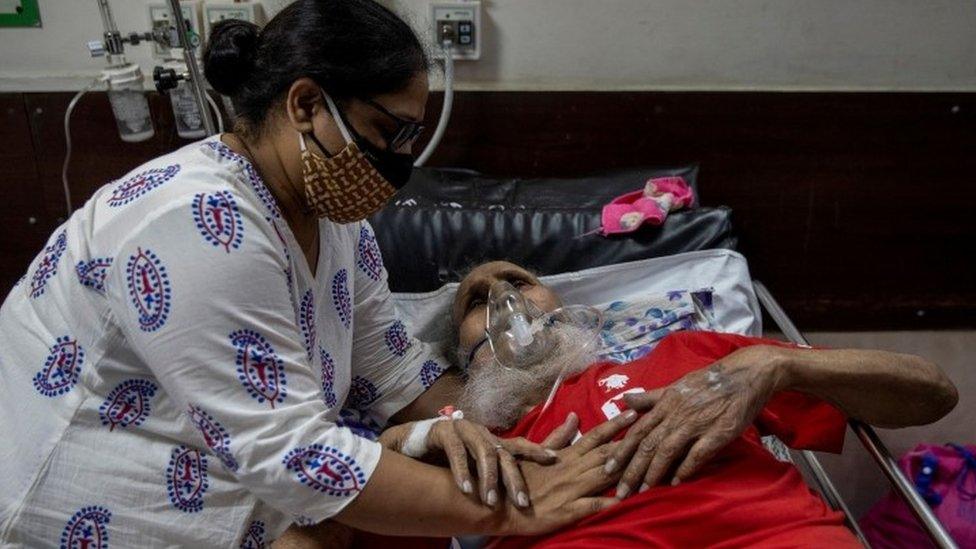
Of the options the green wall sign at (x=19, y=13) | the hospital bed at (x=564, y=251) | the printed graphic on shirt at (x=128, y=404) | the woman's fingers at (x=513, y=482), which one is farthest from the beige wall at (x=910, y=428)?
the green wall sign at (x=19, y=13)

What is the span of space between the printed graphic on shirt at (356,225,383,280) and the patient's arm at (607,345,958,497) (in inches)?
26.4

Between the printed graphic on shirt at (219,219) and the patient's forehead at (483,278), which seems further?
the patient's forehead at (483,278)

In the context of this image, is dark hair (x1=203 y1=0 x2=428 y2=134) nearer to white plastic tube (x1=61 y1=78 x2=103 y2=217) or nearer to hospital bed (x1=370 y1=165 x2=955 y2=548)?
hospital bed (x1=370 y1=165 x2=955 y2=548)

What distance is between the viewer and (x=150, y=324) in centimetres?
107

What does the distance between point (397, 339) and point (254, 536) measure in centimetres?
59

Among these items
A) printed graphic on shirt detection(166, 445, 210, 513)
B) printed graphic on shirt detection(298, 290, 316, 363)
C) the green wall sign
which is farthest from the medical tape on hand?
the green wall sign

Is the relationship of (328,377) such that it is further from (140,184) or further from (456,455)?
(140,184)

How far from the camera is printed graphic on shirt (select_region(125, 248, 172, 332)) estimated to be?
3.49 ft

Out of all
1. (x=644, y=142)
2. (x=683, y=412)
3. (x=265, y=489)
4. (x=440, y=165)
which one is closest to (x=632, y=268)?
(x=644, y=142)

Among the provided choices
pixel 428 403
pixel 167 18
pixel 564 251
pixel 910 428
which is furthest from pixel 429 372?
pixel 910 428

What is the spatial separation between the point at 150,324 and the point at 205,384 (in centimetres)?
11

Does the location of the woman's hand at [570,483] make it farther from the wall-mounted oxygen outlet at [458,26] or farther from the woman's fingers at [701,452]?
the wall-mounted oxygen outlet at [458,26]

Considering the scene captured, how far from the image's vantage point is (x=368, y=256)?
1773 mm

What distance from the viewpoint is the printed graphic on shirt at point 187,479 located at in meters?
1.29
